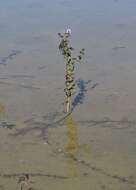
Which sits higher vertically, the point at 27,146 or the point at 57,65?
the point at 57,65

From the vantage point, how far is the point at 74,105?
18.4ft

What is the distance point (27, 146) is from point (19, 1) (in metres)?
7.25

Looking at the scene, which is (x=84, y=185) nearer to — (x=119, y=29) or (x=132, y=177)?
(x=132, y=177)

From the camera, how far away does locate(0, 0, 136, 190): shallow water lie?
169 inches

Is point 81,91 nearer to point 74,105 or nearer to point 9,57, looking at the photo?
point 74,105

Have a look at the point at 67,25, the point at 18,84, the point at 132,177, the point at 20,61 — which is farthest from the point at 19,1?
the point at 132,177

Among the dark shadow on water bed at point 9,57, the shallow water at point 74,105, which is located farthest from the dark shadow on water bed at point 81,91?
the dark shadow on water bed at point 9,57

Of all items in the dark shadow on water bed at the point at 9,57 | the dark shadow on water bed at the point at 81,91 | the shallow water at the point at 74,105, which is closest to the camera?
the shallow water at the point at 74,105

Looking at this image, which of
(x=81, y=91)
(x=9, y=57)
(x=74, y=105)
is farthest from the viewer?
(x=9, y=57)

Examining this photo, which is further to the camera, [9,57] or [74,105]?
[9,57]

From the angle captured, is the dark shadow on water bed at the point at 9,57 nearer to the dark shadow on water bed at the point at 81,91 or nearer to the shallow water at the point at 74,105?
the shallow water at the point at 74,105

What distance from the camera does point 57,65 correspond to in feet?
22.9

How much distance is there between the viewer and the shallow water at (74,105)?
4305 mm

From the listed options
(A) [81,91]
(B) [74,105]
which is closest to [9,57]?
(A) [81,91]
